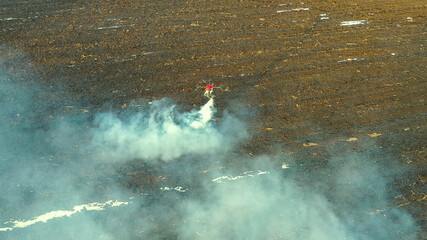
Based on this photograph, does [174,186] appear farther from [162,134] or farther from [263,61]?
[263,61]

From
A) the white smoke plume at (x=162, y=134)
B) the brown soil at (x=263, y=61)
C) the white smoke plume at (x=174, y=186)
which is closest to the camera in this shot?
the white smoke plume at (x=174, y=186)

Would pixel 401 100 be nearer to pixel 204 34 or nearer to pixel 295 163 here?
pixel 295 163

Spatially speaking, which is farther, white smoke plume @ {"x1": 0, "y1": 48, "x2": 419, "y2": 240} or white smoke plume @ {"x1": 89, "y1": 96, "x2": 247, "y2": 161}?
white smoke plume @ {"x1": 89, "y1": 96, "x2": 247, "y2": 161}

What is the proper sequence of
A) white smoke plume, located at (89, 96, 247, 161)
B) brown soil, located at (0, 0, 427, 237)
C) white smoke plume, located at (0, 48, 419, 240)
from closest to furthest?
white smoke plume, located at (0, 48, 419, 240), white smoke plume, located at (89, 96, 247, 161), brown soil, located at (0, 0, 427, 237)

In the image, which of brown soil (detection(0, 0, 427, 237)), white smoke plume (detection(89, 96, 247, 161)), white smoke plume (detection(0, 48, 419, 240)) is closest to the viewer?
white smoke plume (detection(0, 48, 419, 240))

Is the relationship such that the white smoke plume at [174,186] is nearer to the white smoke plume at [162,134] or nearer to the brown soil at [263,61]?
the white smoke plume at [162,134]

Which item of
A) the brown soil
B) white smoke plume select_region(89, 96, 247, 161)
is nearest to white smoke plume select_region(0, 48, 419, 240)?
white smoke plume select_region(89, 96, 247, 161)

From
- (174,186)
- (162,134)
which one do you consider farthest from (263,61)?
(174,186)

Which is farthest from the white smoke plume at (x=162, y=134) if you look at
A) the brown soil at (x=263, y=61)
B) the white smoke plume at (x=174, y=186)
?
the brown soil at (x=263, y=61)

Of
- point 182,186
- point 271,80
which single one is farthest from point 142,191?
point 271,80

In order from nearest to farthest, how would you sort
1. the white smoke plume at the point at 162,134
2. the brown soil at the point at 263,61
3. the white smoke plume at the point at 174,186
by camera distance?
the white smoke plume at the point at 174,186 < the white smoke plume at the point at 162,134 < the brown soil at the point at 263,61

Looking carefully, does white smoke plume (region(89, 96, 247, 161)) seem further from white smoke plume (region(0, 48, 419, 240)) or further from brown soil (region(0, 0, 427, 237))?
brown soil (region(0, 0, 427, 237))
